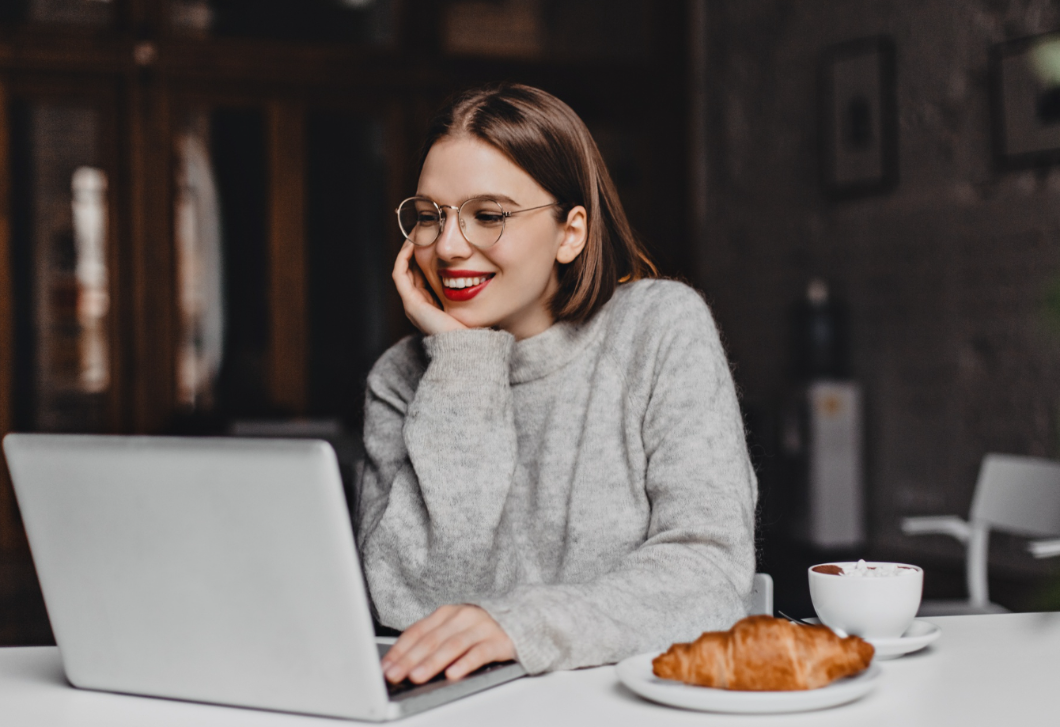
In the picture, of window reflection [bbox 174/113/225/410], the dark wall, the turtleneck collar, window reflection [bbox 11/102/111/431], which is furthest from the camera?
window reflection [bbox 174/113/225/410]

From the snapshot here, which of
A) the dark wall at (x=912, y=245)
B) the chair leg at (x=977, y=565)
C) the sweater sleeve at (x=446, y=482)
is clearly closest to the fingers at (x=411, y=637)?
the sweater sleeve at (x=446, y=482)

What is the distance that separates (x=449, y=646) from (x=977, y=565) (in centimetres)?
179

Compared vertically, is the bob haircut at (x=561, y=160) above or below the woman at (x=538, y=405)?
above

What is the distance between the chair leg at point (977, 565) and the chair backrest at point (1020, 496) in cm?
3

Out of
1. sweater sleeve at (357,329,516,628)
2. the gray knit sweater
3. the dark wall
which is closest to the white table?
the gray knit sweater

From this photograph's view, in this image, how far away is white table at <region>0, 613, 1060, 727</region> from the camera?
0.78 metres

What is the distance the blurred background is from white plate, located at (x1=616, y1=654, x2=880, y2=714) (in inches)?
150

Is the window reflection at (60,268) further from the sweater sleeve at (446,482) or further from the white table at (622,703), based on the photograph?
the white table at (622,703)

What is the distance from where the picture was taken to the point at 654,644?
1004 mm

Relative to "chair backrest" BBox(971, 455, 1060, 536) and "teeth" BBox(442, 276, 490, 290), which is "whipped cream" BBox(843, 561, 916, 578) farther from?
"chair backrest" BBox(971, 455, 1060, 536)

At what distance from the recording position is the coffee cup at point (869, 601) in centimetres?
96

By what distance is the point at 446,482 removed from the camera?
4.02 feet

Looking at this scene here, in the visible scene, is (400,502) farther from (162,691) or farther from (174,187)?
(174,187)

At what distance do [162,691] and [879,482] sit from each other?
455 cm
